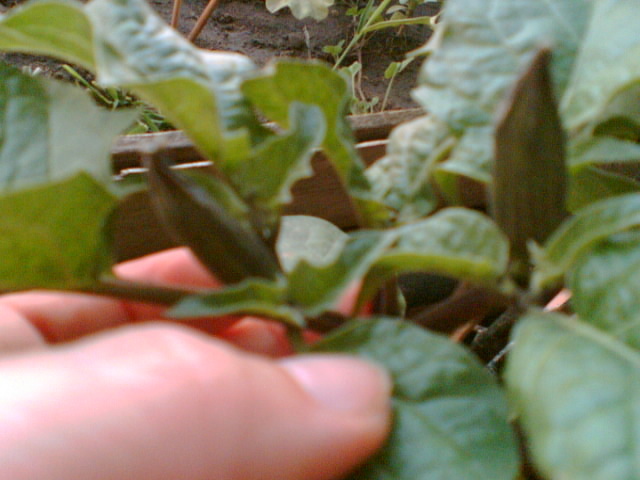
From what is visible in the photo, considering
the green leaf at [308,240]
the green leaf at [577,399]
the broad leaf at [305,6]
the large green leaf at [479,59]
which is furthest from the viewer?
the broad leaf at [305,6]

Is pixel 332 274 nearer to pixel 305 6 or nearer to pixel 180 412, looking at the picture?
pixel 180 412

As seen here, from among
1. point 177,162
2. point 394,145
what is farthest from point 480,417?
point 177,162

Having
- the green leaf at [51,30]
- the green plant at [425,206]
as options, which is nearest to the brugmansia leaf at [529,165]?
the green plant at [425,206]

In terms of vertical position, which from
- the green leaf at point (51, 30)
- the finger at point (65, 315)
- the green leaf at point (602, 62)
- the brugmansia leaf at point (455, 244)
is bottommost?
the finger at point (65, 315)

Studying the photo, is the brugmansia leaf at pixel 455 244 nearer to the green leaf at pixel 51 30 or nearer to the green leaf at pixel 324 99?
the green leaf at pixel 324 99

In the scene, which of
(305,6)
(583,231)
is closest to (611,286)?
(583,231)

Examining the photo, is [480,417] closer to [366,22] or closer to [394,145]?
[394,145]
